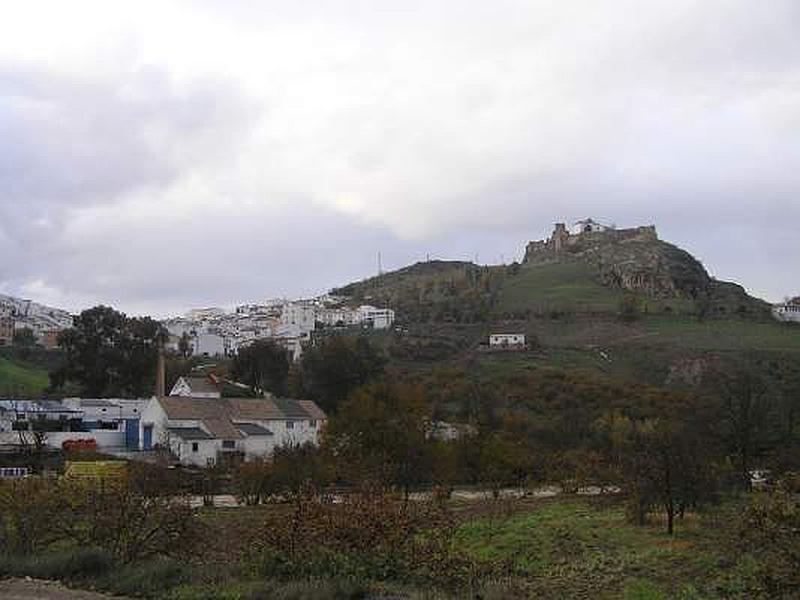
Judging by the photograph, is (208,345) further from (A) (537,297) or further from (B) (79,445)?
(B) (79,445)

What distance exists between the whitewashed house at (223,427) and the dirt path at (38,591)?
36396 mm

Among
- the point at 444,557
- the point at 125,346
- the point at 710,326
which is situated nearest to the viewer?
the point at 444,557

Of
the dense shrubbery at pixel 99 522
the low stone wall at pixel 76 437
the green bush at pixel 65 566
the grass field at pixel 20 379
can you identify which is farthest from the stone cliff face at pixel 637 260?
the green bush at pixel 65 566

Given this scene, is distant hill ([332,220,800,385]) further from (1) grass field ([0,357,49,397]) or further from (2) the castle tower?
(1) grass field ([0,357,49,397])

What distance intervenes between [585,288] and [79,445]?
300 ft

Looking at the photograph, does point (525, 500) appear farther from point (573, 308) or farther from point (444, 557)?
point (573, 308)

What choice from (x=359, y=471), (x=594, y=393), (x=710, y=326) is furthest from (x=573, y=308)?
(x=359, y=471)

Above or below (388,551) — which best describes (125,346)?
above

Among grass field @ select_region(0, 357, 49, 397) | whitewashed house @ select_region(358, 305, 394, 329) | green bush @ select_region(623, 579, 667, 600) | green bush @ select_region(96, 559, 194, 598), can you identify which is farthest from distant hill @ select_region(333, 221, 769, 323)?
green bush @ select_region(96, 559, 194, 598)

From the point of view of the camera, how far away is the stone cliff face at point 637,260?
13188 centimetres

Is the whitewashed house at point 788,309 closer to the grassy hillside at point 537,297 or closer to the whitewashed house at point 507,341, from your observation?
the grassy hillside at point 537,297

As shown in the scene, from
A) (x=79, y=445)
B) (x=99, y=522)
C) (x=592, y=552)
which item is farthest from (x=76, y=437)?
(x=99, y=522)

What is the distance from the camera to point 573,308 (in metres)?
114

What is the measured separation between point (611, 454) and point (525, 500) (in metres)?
14.6
